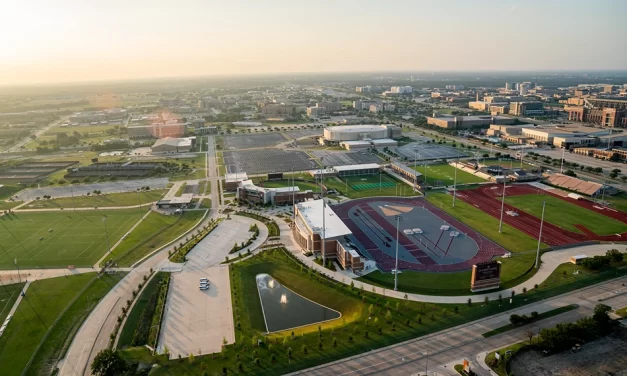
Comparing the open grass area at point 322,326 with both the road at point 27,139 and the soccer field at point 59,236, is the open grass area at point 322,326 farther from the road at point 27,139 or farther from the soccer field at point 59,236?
the road at point 27,139

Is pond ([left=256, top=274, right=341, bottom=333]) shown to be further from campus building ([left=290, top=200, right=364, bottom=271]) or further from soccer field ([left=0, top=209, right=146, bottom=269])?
soccer field ([left=0, top=209, right=146, bottom=269])

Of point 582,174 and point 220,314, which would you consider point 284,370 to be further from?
point 582,174

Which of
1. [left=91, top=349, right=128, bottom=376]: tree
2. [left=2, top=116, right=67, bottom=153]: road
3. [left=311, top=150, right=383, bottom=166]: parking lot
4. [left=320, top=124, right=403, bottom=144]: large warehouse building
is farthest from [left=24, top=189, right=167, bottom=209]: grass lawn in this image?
[left=2, top=116, right=67, bottom=153]: road

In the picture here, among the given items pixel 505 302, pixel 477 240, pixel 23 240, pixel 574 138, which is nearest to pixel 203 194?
pixel 23 240

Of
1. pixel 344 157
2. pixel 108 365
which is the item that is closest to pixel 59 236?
pixel 108 365

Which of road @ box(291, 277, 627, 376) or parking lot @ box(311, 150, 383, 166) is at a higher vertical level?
parking lot @ box(311, 150, 383, 166)

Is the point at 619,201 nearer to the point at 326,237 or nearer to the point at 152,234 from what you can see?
the point at 326,237
